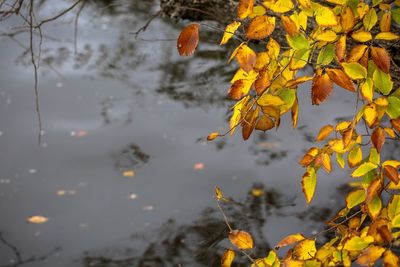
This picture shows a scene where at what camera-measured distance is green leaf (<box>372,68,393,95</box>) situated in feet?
6.37

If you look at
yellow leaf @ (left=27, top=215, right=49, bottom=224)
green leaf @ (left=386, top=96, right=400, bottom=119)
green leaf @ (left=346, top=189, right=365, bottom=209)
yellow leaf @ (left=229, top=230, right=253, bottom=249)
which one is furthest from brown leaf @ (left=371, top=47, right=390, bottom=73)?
yellow leaf @ (left=27, top=215, right=49, bottom=224)

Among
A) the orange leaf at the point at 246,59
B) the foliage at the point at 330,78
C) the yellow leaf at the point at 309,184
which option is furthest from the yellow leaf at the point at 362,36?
the yellow leaf at the point at 309,184

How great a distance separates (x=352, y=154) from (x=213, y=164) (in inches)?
137

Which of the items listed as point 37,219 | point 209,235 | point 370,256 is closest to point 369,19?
point 370,256

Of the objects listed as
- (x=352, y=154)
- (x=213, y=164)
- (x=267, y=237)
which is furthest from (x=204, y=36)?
(x=352, y=154)

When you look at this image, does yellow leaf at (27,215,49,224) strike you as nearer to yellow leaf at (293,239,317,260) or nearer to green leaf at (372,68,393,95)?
yellow leaf at (293,239,317,260)

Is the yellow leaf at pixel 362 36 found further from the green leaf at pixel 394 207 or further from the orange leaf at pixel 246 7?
the green leaf at pixel 394 207

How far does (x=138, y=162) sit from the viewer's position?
5.76 meters

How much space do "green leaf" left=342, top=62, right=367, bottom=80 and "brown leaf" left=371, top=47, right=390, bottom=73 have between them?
2.2 inches

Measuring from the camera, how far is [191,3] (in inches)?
200

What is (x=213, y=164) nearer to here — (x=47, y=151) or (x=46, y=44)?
(x=47, y=151)

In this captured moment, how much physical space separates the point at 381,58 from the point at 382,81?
76 millimetres

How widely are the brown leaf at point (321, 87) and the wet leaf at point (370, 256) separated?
0.50 m

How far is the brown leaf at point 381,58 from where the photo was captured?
1.92 metres
